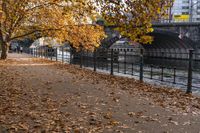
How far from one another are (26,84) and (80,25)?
16.7 meters

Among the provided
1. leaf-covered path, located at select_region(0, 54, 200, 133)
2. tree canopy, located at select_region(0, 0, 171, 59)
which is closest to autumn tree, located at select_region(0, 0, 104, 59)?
tree canopy, located at select_region(0, 0, 171, 59)

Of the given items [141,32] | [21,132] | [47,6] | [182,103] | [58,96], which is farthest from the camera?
[47,6]

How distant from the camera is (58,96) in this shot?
10.6m

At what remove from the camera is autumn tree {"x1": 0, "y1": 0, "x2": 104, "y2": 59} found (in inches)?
→ 1110

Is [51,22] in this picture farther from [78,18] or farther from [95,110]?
[95,110]

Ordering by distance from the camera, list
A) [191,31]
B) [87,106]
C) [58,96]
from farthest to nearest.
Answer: [191,31]
[58,96]
[87,106]

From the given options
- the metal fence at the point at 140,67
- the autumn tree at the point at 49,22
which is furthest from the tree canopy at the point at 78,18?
the metal fence at the point at 140,67

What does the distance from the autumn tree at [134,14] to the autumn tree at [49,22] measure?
13.3 m

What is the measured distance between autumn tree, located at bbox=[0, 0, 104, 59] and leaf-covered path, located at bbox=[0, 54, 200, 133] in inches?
573

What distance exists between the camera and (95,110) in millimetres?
8516

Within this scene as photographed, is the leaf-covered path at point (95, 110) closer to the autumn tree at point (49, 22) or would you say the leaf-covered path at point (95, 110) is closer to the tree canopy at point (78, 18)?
the tree canopy at point (78, 18)

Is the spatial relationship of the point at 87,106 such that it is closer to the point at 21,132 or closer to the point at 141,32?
the point at 21,132

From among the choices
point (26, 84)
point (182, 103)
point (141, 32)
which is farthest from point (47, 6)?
point (182, 103)

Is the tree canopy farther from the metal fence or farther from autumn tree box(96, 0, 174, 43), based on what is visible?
the metal fence
